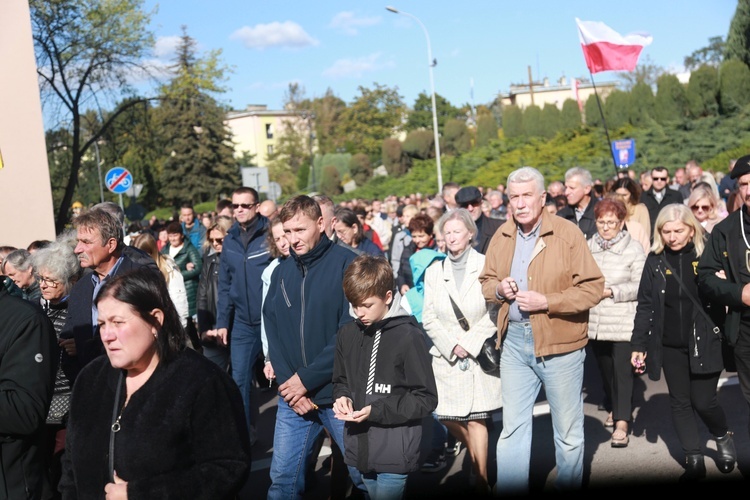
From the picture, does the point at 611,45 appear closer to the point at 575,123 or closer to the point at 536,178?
the point at 536,178

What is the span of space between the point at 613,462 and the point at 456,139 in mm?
49439

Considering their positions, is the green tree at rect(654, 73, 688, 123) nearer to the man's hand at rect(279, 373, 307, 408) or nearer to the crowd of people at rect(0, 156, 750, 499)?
the crowd of people at rect(0, 156, 750, 499)

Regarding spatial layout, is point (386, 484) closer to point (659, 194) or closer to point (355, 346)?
point (355, 346)

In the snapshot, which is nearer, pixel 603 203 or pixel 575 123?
pixel 603 203

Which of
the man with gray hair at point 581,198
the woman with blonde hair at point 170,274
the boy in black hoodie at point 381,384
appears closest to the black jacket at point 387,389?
the boy in black hoodie at point 381,384

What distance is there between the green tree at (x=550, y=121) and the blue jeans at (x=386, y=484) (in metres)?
45.7

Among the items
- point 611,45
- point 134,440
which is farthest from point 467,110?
point 134,440

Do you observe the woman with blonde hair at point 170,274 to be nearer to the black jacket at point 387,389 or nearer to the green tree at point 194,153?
the black jacket at point 387,389

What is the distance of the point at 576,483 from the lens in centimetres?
536

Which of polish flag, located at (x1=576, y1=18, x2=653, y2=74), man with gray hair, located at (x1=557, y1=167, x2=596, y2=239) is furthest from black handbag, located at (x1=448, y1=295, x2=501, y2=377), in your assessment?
polish flag, located at (x1=576, y1=18, x2=653, y2=74)

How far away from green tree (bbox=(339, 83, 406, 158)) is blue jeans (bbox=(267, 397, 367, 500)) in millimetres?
66880

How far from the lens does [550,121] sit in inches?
1922

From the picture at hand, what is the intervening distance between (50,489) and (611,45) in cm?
1470

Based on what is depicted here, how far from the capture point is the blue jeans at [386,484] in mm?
4301
